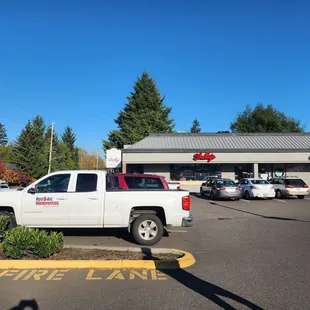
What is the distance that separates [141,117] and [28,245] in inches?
2081

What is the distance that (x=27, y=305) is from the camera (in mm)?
4602

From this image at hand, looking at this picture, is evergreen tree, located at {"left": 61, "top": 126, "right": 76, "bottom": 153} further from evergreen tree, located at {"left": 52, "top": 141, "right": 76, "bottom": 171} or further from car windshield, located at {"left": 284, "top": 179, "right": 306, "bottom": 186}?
car windshield, located at {"left": 284, "top": 179, "right": 306, "bottom": 186}

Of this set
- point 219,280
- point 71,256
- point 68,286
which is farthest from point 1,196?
point 219,280

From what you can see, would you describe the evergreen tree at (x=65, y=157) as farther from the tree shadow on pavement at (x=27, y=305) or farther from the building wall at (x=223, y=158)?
the tree shadow on pavement at (x=27, y=305)

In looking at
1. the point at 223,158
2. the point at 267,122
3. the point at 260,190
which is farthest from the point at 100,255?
the point at 267,122

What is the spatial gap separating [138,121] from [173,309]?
5439 cm

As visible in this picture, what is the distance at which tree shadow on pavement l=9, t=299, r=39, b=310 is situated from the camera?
14.8 feet

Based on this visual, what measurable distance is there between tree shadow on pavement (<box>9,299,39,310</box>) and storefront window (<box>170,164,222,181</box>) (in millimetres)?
27919

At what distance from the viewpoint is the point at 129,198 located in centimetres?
846

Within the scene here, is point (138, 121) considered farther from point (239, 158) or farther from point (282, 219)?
point (282, 219)

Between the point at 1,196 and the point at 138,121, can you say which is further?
the point at 138,121

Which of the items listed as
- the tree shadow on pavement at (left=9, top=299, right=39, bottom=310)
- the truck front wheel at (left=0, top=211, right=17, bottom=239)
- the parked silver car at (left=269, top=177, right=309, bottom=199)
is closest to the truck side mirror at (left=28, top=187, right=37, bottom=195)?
the truck front wheel at (left=0, top=211, right=17, bottom=239)

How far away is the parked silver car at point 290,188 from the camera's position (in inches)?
923

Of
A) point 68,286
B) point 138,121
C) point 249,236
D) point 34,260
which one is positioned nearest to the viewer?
point 68,286
